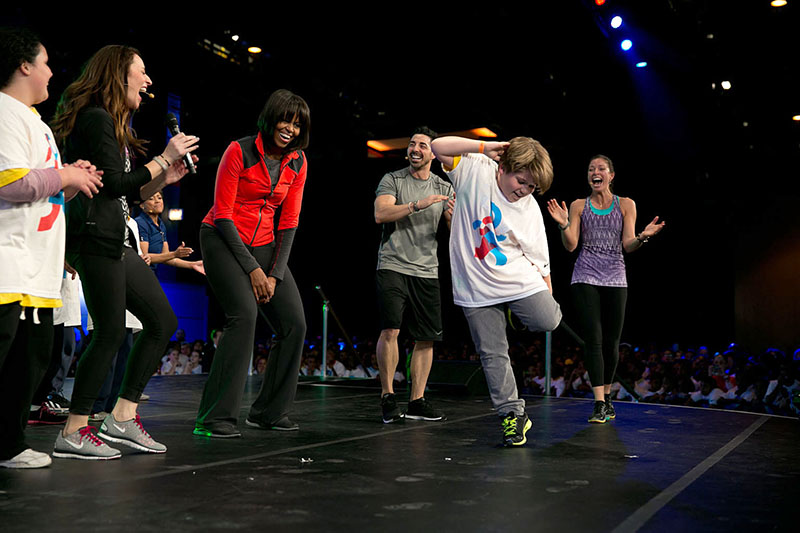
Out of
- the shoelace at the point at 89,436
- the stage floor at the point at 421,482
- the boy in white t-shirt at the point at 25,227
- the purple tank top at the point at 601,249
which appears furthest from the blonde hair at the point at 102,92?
the purple tank top at the point at 601,249

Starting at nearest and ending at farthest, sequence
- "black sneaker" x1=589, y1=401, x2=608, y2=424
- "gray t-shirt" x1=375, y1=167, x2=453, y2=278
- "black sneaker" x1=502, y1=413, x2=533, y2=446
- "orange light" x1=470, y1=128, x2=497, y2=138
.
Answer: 1. "black sneaker" x1=502, y1=413, x2=533, y2=446
2. "black sneaker" x1=589, y1=401, x2=608, y2=424
3. "gray t-shirt" x1=375, y1=167, x2=453, y2=278
4. "orange light" x1=470, y1=128, x2=497, y2=138

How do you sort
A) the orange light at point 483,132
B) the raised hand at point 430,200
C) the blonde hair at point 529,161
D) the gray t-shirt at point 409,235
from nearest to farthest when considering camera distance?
1. the blonde hair at point 529,161
2. the raised hand at point 430,200
3. the gray t-shirt at point 409,235
4. the orange light at point 483,132

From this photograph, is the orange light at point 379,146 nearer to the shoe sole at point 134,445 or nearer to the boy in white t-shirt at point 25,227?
the shoe sole at point 134,445

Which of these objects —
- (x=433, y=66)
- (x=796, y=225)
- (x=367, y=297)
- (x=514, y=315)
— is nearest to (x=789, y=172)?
(x=796, y=225)

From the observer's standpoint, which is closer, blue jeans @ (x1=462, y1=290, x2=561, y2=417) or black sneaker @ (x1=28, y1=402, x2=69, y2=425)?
blue jeans @ (x1=462, y1=290, x2=561, y2=417)

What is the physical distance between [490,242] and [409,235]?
1012mm

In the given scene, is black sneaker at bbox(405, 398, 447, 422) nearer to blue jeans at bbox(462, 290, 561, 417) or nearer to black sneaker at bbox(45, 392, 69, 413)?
blue jeans at bbox(462, 290, 561, 417)

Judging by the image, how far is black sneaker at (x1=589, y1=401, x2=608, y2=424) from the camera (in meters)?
3.89

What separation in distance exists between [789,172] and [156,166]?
13.3 meters

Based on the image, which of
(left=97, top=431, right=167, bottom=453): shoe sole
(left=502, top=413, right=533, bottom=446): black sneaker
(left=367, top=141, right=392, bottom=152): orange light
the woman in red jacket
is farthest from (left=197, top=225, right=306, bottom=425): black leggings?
(left=367, top=141, right=392, bottom=152): orange light

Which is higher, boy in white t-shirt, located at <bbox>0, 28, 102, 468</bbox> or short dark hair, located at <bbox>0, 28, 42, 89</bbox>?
short dark hair, located at <bbox>0, 28, 42, 89</bbox>

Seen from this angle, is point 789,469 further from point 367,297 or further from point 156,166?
point 367,297

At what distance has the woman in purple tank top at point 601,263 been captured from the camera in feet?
13.7

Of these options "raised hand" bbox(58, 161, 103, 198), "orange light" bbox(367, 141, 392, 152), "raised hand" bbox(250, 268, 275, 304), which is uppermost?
"orange light" bbox(367, 141, 392, 152)
